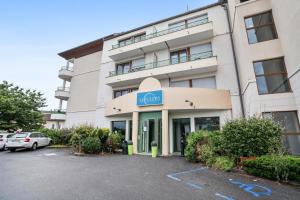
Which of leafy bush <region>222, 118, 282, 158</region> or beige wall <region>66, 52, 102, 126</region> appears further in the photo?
beige wall <region>66, 52, 102, 126</region>

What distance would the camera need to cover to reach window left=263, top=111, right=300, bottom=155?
33.0ft

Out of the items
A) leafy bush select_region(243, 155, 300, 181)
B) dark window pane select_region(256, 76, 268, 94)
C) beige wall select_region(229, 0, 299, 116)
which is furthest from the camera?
dark window pane select_region(256, 76, 268, 94)

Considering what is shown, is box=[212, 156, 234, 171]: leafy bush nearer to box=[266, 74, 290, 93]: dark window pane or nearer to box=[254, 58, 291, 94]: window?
box=[254, 58, 291, 94]: window

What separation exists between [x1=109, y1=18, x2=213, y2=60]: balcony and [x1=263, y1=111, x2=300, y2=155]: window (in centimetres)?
1016

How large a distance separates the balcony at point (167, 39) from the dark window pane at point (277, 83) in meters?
7.89

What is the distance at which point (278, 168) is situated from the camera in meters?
6.78

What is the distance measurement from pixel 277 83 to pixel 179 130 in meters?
8.40

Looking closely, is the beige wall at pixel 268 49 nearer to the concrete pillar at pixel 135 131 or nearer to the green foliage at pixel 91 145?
the concrete pillar at pixel 135 131

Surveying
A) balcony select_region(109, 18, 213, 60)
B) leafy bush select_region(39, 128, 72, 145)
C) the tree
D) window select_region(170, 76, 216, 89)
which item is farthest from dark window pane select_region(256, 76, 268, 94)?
the tree

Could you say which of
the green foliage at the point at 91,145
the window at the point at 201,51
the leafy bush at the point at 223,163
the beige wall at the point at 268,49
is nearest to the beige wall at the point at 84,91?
the green foliage at the point at 91,145

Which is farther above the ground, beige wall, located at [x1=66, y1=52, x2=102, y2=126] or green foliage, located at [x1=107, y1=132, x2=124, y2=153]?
beige wall, located at [x1=66, y1=52, x2=102, y2=126]

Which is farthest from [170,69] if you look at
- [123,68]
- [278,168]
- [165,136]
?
[278,168]

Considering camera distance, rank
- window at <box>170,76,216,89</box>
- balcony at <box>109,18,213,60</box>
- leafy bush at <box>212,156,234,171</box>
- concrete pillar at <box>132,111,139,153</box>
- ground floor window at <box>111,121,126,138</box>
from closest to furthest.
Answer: leafy bush at <box>212,156,234,171</box>
concrete pillar at <box>132,111,139,153</box>
window at <box>170,76,216,89</box>
balcony at <box>109,18,213,60</box>
ground floor window at <box>111,121,126,138</box>

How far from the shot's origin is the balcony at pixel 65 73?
2541 centimetres
